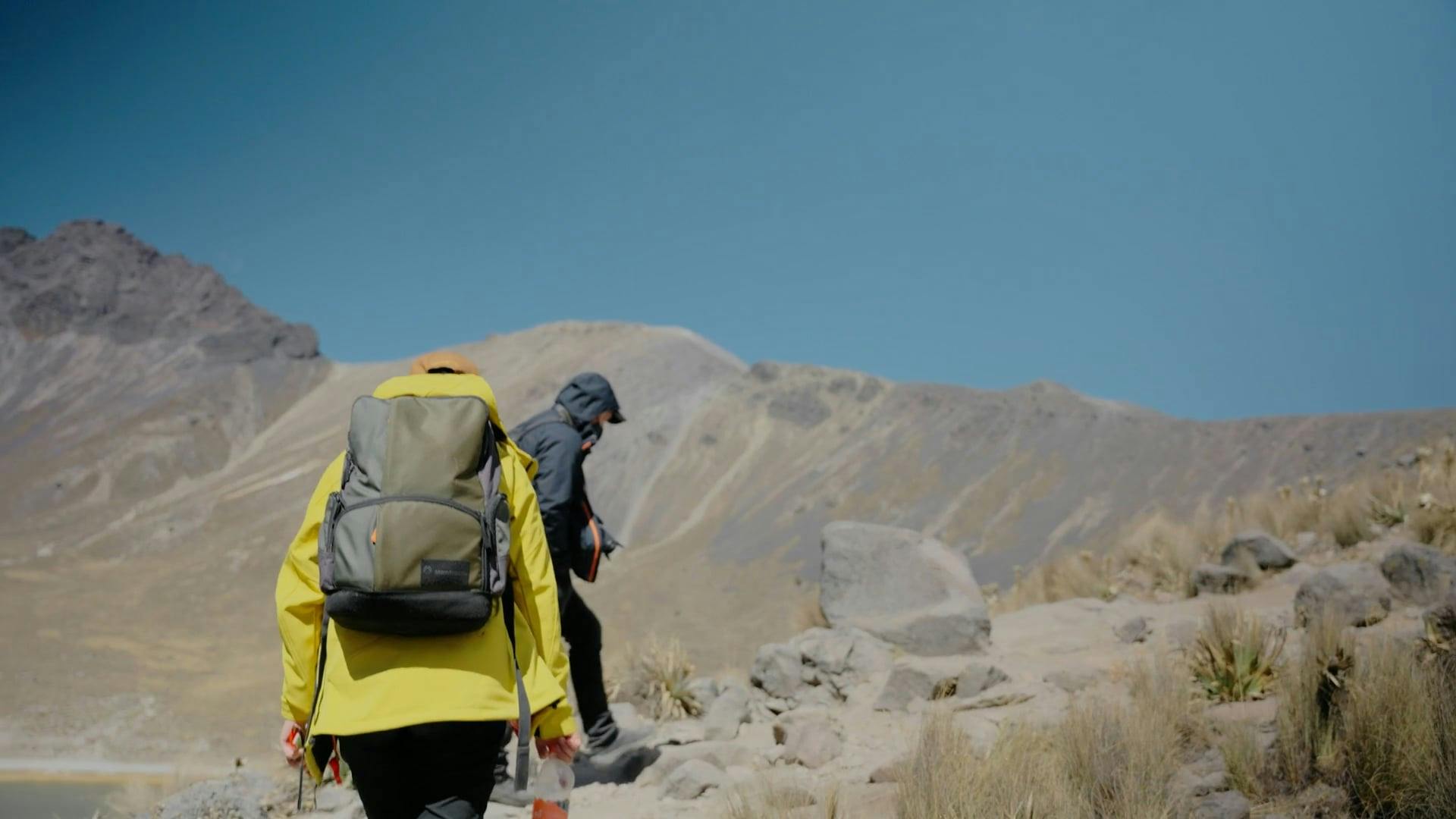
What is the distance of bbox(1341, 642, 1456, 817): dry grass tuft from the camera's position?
311 cm

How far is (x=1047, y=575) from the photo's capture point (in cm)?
1080

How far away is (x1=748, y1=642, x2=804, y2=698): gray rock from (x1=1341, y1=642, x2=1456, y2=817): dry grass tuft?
3.50 meters

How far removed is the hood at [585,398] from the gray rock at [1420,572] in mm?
5539

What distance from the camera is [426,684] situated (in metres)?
2.08

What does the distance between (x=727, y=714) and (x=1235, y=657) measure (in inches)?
118

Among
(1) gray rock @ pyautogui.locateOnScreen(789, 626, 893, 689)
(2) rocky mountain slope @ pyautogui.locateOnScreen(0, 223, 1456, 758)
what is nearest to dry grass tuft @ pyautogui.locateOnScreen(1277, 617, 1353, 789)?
(1) gray rock @ pyautogui.locateOnScreen(789, 626, 893, 689)

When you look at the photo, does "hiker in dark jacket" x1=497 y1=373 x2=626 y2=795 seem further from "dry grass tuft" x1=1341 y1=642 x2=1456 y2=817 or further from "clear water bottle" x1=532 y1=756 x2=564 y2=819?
"dry grass tuft" x1=1341 y1=642 x2=1456 y2=817

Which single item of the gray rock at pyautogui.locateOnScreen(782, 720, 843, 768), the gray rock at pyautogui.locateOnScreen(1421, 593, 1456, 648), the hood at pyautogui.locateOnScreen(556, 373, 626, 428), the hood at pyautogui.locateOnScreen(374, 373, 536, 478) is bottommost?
the gray rock at pyautogui.locateOnScreen(782, 720, 843, 768)

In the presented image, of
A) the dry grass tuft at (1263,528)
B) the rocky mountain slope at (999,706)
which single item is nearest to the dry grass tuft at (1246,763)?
the rocky mountain slope at (999,706)

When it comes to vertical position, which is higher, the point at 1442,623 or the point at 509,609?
the point at 509,609

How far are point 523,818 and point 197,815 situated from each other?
1.63 metres

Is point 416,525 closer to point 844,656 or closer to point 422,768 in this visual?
point 422,768

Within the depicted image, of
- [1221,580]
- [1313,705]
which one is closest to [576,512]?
[1313,705]

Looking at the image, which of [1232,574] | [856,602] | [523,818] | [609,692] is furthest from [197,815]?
[1232,574]
